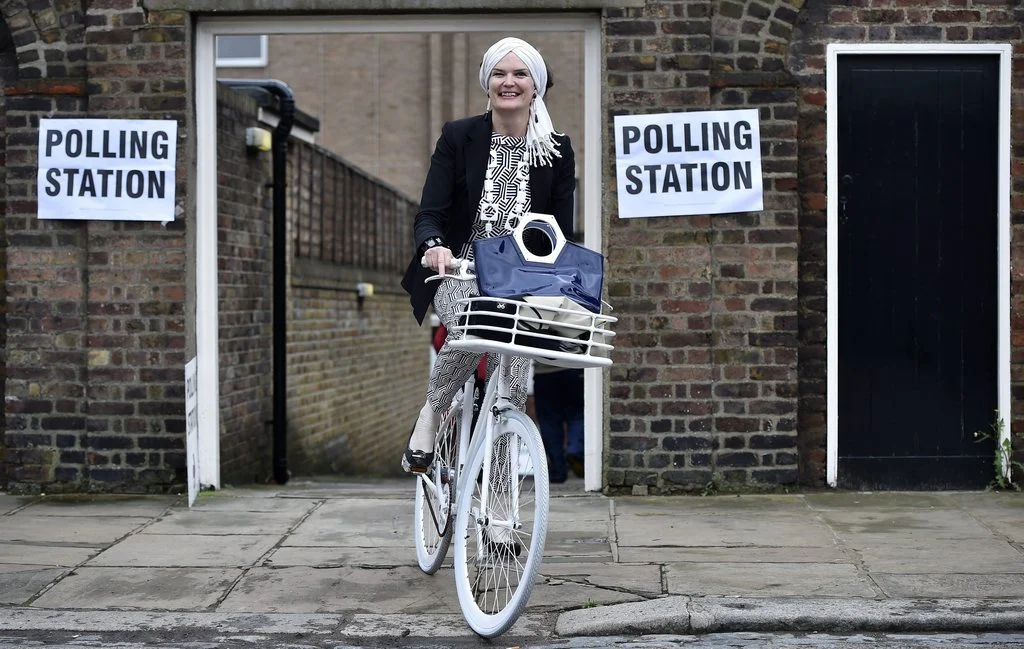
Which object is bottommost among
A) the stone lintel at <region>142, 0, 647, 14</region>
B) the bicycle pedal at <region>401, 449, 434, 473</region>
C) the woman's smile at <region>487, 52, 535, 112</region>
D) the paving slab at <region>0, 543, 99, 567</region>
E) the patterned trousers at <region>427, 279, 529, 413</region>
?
the paving slab at <region>0, 543, 99, 567</region>

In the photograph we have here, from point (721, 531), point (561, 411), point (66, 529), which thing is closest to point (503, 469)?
point (721, 531)

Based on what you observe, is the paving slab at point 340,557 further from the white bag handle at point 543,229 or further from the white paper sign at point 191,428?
the white bag handle at point 543,229

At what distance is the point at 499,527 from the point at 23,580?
2.07m

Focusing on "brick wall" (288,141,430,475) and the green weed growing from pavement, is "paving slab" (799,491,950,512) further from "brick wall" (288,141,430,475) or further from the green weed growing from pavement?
"brick wall" (288,141,430,475)

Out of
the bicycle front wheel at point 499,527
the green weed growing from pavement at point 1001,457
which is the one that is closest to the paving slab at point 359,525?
the bicycle front wheel at point 499,527

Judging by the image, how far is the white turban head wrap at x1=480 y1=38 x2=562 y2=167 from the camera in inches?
184

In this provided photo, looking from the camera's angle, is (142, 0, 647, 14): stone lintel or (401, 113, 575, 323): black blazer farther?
(142, 0, 647, 14): stone lintel

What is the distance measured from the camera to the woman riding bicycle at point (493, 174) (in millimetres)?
4699

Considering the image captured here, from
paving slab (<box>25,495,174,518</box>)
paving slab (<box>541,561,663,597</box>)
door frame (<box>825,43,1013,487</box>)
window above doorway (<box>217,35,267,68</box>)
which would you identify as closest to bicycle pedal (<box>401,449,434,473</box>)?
paving slab (<box>541,561,663,597</box>)

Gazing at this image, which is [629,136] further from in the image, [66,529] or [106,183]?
[66,529]

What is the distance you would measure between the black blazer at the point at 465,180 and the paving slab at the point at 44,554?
1.91 m

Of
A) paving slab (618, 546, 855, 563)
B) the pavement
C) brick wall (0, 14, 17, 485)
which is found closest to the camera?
the pavement

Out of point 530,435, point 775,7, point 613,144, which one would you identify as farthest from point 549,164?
point 775,7

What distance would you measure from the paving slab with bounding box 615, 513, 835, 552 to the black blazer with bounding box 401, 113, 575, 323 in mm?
1608
